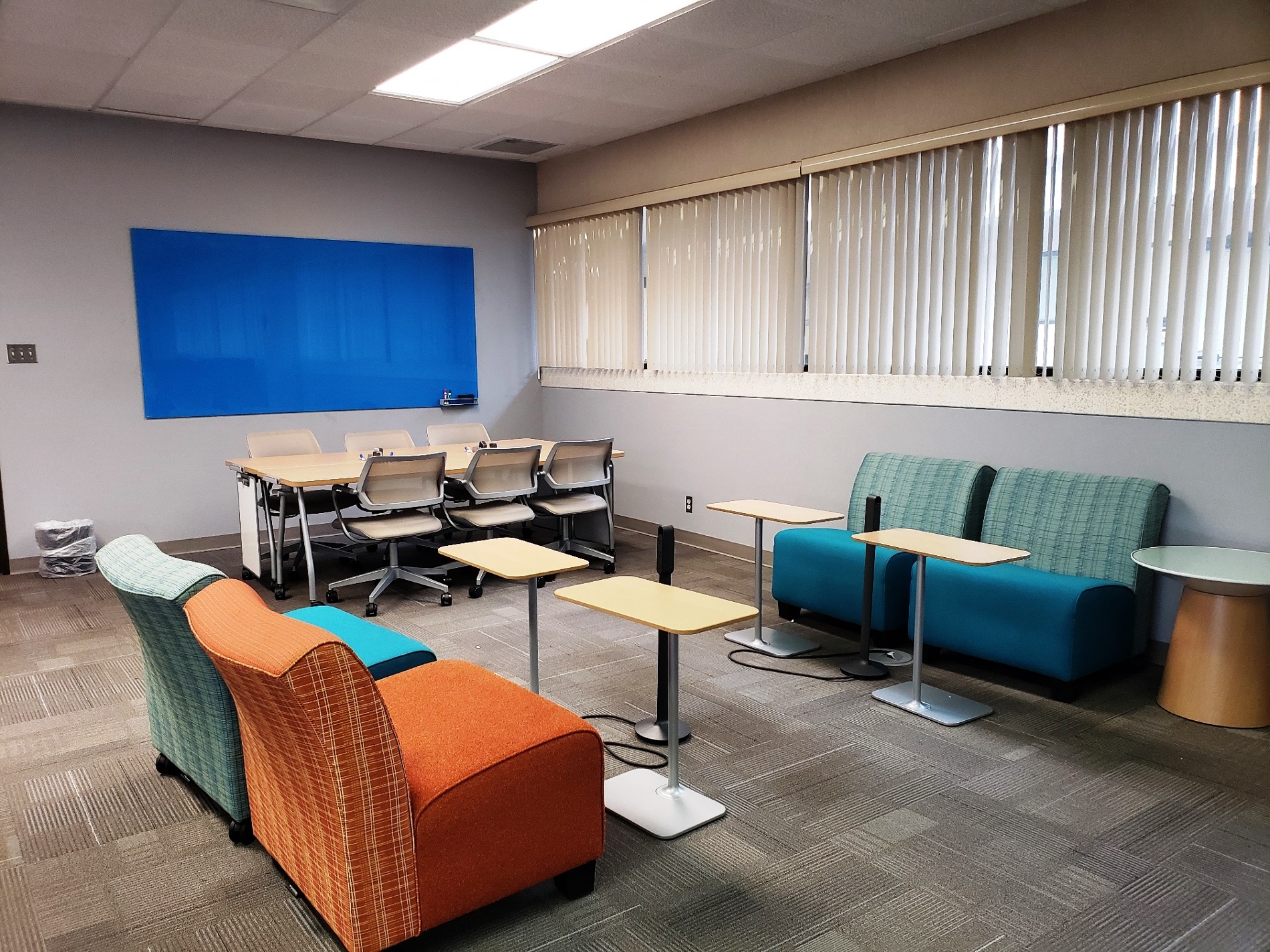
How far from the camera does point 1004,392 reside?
4.73 metres

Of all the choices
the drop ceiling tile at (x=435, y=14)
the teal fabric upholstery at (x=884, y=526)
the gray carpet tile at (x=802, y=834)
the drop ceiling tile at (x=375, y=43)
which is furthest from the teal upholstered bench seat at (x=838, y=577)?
the drop ceiling tile at (x=375, y=43)

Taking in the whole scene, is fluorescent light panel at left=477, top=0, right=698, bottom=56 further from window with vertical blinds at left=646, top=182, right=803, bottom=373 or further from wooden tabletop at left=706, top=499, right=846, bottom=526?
wooden tabletop at left=706, top=499, right=846, bottom=526

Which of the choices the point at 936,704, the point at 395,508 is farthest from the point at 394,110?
the point at 936,704

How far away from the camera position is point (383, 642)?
3.09m

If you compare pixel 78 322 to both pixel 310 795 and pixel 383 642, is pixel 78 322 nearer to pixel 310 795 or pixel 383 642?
pixel 383 642

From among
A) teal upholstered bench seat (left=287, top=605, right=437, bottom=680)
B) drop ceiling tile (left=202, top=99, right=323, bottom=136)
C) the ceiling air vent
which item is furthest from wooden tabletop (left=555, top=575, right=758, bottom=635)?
the ceiling air vent

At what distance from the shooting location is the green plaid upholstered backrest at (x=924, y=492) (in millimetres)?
4582

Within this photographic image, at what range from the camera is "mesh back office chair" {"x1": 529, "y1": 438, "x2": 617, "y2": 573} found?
5.95 metres

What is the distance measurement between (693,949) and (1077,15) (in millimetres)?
4335

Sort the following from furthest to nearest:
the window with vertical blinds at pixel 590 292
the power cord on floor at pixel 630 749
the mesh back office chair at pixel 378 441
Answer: the window with vertical blinds at pixel 590 292, the mesh back office chair at pixel 378 441, the power cord on floor at pixel 630 749

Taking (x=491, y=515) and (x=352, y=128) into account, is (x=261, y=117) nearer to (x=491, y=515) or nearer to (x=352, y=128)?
(x=352, y=128)

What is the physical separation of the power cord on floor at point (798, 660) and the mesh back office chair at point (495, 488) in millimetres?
1797

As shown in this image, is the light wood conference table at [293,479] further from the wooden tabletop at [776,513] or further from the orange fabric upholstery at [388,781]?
the orange fabric upholstery at [388,781]

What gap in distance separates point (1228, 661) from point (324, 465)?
4.76 m
